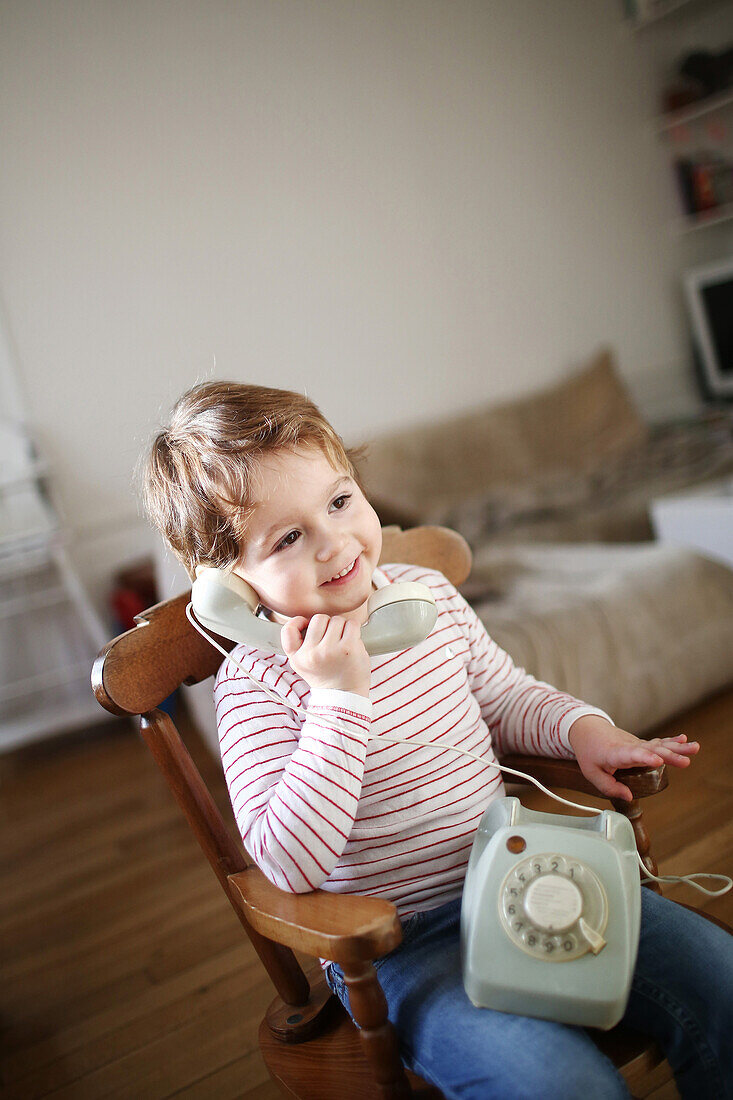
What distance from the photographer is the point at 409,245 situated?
3.42 m

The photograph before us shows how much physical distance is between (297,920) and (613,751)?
0.34m

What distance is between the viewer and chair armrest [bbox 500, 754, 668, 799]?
2.71ft

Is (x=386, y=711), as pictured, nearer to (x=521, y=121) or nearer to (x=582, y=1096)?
(x=582, y=1096)

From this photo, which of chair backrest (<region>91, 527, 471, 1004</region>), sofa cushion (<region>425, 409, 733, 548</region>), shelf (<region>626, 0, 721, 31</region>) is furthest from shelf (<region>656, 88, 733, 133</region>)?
chair backrest (<region>91, 527, 471, 1004</region>)

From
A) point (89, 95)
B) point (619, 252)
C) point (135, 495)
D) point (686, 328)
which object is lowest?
point (135, 495)

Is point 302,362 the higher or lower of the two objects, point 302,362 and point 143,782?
the higher

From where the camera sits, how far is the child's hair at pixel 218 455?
0.80 metres

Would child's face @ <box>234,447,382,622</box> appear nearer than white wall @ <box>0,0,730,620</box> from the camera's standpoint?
A: Yes

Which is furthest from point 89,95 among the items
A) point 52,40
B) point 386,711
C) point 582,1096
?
point 582,1096

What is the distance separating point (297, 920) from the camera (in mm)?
701

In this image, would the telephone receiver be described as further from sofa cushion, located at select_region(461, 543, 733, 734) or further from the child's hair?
sofa cushion, located at select_region(461, 543, 733, 734)

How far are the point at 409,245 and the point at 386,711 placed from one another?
9.41 ft

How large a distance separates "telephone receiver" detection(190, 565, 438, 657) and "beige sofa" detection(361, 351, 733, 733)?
255 mm

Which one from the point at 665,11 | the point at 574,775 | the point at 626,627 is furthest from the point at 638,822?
the point at 665,11
